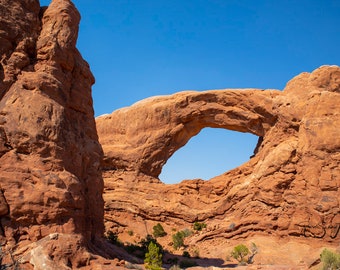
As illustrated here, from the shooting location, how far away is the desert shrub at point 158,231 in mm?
27906

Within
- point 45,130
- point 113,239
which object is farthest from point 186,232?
point 45,130

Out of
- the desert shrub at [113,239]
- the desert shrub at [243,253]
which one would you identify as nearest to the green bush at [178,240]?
the desert shrub at [243,253]

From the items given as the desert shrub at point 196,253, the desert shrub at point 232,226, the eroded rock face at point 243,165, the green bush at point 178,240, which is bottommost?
the desert shrub at point 196,253

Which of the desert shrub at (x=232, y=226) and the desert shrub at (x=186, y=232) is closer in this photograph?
the desert shrub at (x=232, y=226)

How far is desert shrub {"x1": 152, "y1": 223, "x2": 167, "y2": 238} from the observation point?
2791 cm

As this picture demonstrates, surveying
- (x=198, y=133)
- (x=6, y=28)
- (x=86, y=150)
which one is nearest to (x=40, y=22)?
(x=6, y=28)

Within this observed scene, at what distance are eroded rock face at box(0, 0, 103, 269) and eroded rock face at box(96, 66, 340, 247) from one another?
42.9 feet

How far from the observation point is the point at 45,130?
42.3 ft

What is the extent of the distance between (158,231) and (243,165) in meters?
7.54

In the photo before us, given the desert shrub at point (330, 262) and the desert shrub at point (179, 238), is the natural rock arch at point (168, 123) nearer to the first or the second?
the desert shrub at point (179, 238)

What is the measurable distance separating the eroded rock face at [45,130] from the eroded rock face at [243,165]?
1309 centimetres

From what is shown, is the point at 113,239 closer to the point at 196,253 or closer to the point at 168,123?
the point at 196,253

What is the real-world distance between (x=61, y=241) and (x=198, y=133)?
71.9 feet

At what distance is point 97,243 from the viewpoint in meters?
14.3
